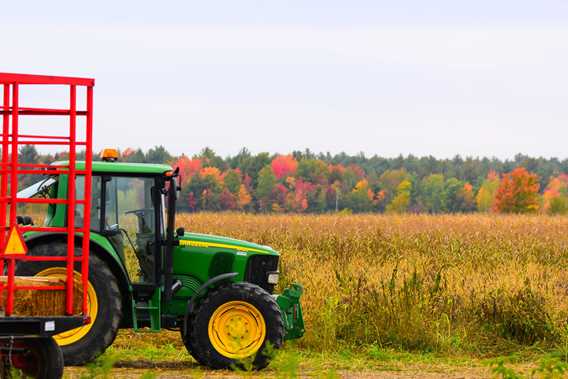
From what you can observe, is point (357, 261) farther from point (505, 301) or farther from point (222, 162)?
point (222, 162)

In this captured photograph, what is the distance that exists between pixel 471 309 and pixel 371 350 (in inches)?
78.2

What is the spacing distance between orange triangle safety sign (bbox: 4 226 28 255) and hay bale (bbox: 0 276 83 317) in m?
0.44

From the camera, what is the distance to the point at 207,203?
89.1 metres

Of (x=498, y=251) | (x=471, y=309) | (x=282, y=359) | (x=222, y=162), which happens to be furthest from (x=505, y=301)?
(x=222, y=162)

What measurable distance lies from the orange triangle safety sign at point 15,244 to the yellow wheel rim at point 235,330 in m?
3.06

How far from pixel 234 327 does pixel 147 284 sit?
3.21 ft

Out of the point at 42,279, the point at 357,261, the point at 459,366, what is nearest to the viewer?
the point at 42,279

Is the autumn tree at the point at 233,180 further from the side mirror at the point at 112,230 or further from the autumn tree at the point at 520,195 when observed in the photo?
the side mirror at the point at 112,230

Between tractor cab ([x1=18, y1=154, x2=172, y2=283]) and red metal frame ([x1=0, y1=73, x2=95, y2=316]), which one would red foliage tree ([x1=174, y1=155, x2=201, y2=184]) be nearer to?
tractor cab ([x1=18, y1=154, x2=172, y2=283])

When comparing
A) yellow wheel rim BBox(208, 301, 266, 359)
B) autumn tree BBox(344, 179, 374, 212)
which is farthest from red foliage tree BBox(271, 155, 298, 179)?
yellow wheel rim BBox(208, 301, 266, 359)

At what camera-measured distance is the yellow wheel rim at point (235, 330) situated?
10.6 m

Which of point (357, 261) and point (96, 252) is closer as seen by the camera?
point (96, 252)

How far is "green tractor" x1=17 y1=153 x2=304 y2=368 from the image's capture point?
1035 cm

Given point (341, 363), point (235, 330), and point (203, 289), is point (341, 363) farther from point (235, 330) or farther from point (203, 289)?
point (203, 289)
